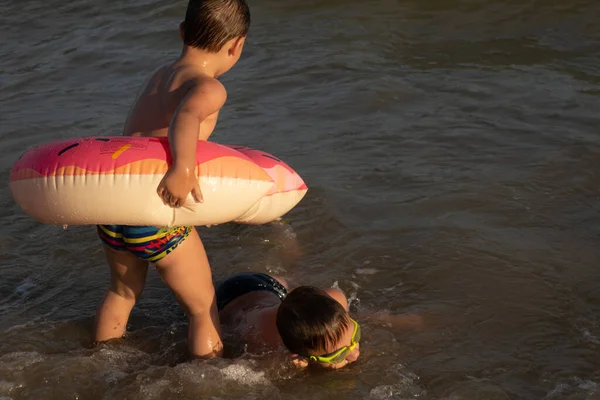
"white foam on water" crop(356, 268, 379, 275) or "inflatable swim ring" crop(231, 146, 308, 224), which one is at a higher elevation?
"inflatable swim ring" crop(231, 146, 308, 224)

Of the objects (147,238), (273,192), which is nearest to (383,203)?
(273,192)

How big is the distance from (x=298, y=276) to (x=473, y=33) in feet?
16.8

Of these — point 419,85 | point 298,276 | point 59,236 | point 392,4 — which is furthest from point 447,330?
point 392,4

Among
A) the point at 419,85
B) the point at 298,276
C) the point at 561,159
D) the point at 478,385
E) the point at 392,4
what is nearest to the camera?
the point at 478,385

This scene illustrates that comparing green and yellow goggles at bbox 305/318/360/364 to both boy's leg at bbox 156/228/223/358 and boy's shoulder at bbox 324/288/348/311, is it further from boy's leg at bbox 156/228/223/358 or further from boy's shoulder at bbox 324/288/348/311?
boy's leg at bbox 156/228/223/358

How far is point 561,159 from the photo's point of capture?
6312 mm

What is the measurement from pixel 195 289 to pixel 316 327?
1.98ft

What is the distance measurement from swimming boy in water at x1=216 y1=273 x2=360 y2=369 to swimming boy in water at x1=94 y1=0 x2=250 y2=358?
27 cm

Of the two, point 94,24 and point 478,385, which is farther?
point 94,24

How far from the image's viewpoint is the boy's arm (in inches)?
144

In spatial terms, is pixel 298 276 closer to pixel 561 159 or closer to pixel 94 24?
pixel 561 159

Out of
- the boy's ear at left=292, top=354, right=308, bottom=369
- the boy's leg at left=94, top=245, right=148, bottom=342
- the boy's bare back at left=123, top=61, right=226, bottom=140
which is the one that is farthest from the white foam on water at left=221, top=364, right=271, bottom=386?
the boy's bare back at left=123, top=61, right=226, bottom=140

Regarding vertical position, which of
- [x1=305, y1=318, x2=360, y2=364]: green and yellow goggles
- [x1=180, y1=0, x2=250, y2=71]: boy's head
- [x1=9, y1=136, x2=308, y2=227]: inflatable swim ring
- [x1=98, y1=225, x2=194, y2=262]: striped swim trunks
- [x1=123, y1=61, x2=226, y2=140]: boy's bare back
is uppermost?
[x1=180, y1=0, x2=250, y2=71]: boy's head

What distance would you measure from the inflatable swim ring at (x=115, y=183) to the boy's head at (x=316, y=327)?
559 mm
